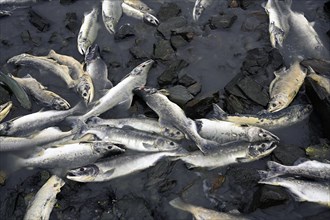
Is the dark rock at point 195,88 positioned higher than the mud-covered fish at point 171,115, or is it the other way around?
the dark rock at point 195,88

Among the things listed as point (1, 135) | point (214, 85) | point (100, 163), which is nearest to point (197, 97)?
point (214, 85)

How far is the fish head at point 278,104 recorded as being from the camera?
7836 millimetres

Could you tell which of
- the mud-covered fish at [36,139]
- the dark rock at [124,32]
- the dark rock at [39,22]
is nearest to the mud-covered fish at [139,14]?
the dark rock at [124,32]

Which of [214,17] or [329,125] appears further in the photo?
[214,17]

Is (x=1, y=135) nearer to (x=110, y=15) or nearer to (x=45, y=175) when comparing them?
(x=45, y=175)

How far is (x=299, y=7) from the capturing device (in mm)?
10445

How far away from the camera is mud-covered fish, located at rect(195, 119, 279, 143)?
7.39 m

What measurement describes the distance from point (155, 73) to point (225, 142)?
9.02 ft

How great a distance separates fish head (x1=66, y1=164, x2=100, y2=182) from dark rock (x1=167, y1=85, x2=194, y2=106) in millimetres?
2313

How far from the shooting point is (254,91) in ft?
26.9

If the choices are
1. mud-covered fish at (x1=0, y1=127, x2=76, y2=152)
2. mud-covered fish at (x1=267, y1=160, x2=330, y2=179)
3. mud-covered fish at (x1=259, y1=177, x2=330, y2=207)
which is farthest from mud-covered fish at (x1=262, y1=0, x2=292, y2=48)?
mud-covered fish at (x1=0, y1=127, x2=76, y2=152)

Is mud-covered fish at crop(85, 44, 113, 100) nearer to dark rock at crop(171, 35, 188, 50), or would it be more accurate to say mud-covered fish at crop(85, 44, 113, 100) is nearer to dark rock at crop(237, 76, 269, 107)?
dark rock at crop(171, 35, 188, 50)

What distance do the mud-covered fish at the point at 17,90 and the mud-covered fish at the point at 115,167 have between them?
2353 mm

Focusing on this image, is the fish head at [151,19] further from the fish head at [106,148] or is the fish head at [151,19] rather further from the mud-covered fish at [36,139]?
the fish head at [106,148]
